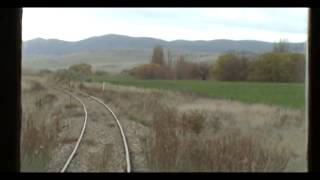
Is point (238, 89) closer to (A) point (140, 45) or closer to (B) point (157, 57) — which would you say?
(B) point (157, 57)

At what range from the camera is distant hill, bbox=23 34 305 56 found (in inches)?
140

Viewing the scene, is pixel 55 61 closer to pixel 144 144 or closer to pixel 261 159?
pixel 144 144

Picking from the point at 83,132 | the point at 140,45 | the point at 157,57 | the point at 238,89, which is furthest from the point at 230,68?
the point at 83,132

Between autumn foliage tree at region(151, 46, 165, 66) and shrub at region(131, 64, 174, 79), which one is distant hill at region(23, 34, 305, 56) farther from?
shrub at region(131, 64, 174, 79)

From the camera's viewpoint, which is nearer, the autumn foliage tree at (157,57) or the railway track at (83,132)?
the railway track at (83,132)

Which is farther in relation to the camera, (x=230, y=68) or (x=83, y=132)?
(x=230, y=68)

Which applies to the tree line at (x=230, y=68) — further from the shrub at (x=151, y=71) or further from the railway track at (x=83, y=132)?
the railway track at (x=83, y=132)

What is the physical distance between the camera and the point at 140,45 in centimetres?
355

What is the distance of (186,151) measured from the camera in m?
3.44

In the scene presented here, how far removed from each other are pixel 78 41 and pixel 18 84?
0.71m

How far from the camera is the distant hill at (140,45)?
11.7ft

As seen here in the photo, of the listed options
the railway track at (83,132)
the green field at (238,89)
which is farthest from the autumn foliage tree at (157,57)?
the railway track at (83,132)

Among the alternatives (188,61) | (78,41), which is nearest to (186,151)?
(188,61)

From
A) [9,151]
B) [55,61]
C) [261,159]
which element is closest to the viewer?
[9,151]
